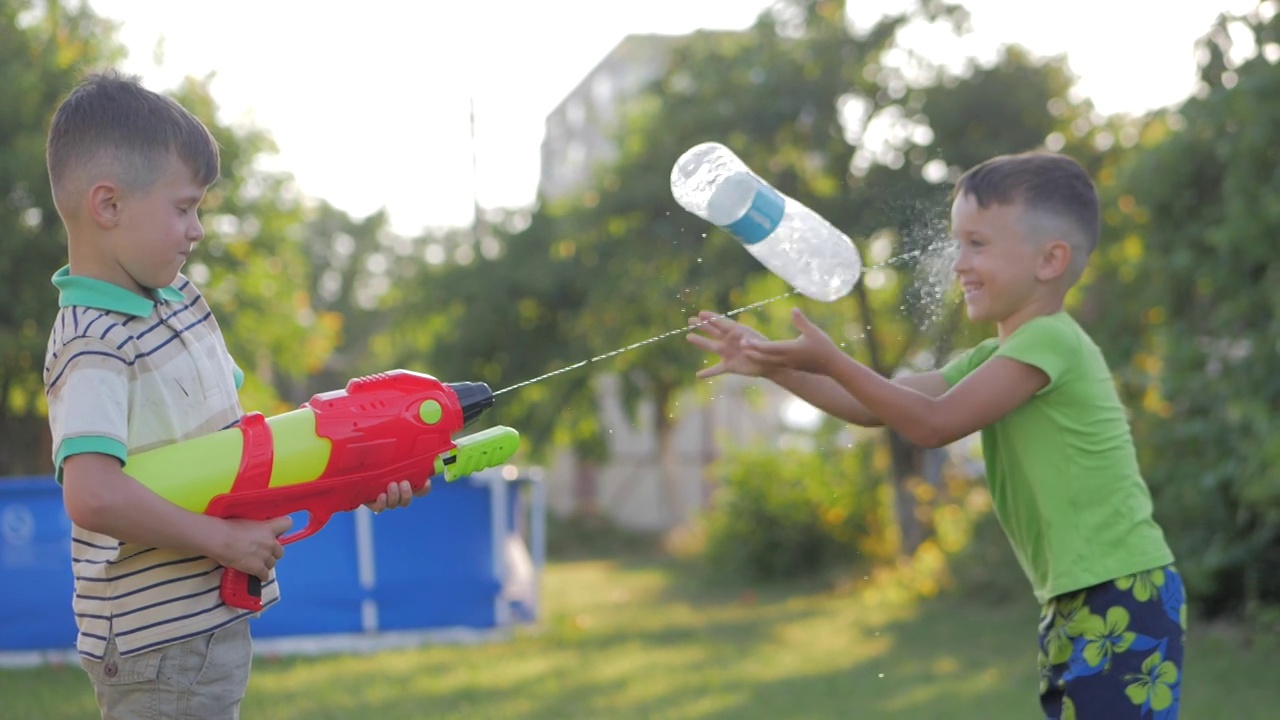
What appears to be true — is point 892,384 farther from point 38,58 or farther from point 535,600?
point 38,58

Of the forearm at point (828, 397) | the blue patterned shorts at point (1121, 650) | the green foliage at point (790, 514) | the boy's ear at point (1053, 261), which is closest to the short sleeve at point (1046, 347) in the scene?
the boy's ear at point (1053, 261)

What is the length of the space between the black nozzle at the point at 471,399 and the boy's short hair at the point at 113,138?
71 cm

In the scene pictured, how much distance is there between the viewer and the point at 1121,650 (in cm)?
300

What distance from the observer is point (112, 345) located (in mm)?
2480

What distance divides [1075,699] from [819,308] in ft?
7.03

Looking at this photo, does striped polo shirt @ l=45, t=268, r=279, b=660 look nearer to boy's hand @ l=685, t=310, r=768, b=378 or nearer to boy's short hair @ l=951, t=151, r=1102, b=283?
boy's hand @ l=685, t=310, r=768, b=378

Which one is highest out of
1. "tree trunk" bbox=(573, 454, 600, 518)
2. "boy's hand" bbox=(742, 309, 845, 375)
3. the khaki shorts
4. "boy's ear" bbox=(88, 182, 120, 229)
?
"tree trunk" bbox=(573, 454, 600, 518)

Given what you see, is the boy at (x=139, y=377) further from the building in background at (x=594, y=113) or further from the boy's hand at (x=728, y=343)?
the building in background at (x=594, y=113)

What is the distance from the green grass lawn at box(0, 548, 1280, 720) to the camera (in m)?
6.32

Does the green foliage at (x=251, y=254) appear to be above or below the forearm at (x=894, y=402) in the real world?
above

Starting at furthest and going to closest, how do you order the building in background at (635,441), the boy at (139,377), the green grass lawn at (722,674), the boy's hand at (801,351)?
the building in background at (635,441) → the green grass lawn at (722,674) → the boy's hand at (801,351) → the boy at (139,377)

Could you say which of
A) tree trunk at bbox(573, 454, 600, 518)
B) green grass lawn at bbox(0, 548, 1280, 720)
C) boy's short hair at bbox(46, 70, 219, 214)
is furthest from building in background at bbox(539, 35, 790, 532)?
boy's short hair at bbox(46, 70, 219, 214)

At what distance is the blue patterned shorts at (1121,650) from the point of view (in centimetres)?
298

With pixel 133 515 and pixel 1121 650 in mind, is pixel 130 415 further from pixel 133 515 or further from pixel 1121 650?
pixel 1121 650
